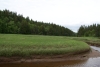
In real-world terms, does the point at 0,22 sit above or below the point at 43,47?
above

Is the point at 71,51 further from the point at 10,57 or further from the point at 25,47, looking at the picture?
the point at 10,57

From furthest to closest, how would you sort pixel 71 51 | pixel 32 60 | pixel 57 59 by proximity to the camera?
pixel 71 51 → pixel 57 59 → pixel 32 60

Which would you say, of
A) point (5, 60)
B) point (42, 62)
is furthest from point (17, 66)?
point (42, 62)

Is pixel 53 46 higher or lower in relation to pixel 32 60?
higher

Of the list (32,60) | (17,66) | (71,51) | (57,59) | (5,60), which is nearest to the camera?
(17,66)

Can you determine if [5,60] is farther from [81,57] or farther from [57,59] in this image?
[81,57]

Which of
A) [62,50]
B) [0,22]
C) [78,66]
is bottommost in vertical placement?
[78,66]

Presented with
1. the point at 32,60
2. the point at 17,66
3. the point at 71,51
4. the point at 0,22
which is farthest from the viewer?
the point at 0,22

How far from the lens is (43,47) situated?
24172mm

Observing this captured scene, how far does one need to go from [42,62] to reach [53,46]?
15.6 ft

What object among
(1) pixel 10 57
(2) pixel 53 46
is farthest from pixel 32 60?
(2) pixel 53 46

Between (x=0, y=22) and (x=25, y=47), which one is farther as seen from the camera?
(x=0, y=22)

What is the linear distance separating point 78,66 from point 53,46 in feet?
22.7

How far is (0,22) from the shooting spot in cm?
9006
